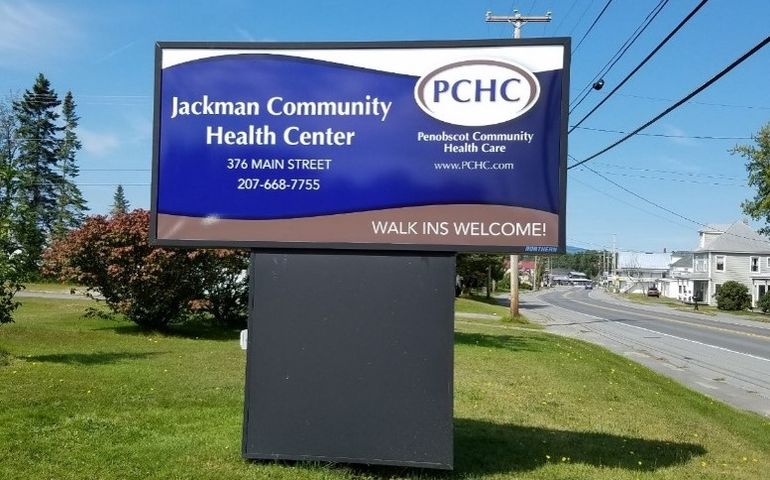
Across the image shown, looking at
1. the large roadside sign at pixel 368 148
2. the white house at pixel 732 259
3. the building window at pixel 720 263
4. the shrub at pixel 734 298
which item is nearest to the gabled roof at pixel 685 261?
the white house at pixel 732 259

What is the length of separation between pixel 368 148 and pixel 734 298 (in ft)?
190

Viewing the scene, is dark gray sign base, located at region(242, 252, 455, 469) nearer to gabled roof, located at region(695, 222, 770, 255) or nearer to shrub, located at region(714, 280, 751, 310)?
shrub, located at region(714, 280, 751, 310)

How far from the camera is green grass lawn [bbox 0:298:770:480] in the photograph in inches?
206

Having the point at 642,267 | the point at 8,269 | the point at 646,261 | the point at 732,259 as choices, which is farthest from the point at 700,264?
the point at 646,261

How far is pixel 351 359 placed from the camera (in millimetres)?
5215

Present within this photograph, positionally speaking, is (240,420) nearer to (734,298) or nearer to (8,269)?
(8,269)

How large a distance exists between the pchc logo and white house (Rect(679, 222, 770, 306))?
2583 inches

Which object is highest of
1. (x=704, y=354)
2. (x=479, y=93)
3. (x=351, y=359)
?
(x=479, y=93)

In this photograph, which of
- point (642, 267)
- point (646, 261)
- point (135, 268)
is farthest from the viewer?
point (646, 261)

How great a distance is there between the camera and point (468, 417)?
7.74 meters

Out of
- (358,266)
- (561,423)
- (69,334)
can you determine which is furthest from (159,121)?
(69,334)

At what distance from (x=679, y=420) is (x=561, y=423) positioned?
1.90 m

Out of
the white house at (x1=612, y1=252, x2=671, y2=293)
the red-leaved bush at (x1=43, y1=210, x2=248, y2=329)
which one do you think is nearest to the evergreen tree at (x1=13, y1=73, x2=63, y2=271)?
the red-leaved bush at (x1=43, y1=210, x2=248, y2=329)

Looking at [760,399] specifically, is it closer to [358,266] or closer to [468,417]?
[468,417]
